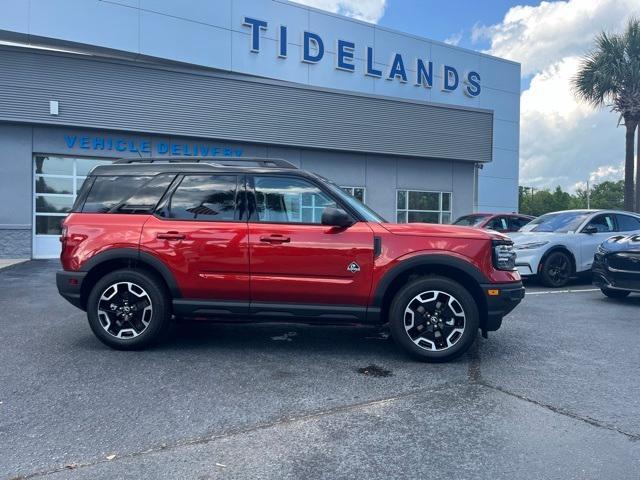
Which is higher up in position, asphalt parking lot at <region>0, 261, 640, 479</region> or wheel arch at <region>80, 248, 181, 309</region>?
wheel arch at <region>80, 248, 181, 309</region>

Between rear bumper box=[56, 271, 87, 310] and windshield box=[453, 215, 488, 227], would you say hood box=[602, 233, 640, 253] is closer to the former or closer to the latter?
windshield box=[453, 215, 488, 227]

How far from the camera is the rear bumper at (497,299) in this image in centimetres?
483

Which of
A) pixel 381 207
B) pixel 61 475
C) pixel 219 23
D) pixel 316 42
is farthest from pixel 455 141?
pixel 61 475

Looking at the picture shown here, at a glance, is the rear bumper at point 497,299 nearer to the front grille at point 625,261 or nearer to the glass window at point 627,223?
the front grille at point 625,261

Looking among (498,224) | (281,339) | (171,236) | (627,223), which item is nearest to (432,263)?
(281,339)

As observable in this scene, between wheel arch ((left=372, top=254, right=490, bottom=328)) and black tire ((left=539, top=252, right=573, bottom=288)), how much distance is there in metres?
5.82

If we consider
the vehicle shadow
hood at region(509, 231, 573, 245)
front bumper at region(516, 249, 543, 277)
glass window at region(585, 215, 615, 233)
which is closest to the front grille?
front bumper at region(516, 249, 543, 277)

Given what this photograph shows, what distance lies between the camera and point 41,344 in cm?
548

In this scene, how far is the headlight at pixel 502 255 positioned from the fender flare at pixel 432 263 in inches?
9.2

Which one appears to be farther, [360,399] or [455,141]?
[455,141]

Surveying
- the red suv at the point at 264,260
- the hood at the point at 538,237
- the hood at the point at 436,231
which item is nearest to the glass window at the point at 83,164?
the red suv at the point at 264,260

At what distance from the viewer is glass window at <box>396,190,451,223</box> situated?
779 inches

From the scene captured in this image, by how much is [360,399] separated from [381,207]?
51.5 ft

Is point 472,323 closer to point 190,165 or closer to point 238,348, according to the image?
point 238,348
